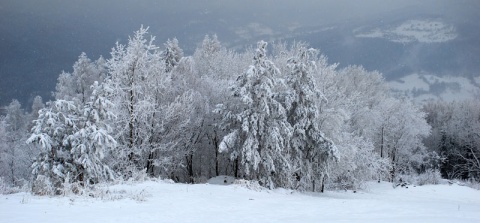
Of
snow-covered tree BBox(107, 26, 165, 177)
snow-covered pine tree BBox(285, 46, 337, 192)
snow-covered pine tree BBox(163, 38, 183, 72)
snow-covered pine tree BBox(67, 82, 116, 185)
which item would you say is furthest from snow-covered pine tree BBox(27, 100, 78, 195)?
snow-covered pine tree BBox(163, 38, 183, 72)

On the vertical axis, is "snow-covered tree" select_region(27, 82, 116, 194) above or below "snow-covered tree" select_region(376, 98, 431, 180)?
below

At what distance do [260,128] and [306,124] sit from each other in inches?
155

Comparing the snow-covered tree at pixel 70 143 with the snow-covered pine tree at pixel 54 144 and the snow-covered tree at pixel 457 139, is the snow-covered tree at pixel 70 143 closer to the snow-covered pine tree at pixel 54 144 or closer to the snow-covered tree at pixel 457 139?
the snow-covered pine tree at pixel 54 144

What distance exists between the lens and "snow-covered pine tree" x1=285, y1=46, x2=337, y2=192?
2491 centimetres

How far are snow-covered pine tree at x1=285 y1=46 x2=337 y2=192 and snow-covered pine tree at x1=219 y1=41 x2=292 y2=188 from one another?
1.60 m

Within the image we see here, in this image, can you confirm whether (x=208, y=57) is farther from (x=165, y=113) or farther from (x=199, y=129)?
(x=165, y=113)

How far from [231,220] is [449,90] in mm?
112286

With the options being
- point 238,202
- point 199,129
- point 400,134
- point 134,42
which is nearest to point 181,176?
point 199,129

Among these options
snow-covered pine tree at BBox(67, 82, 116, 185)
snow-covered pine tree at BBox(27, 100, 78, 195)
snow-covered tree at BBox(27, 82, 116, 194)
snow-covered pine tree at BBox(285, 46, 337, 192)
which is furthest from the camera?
snow-covered pine tree at BBox(285, 46, 337, 192)

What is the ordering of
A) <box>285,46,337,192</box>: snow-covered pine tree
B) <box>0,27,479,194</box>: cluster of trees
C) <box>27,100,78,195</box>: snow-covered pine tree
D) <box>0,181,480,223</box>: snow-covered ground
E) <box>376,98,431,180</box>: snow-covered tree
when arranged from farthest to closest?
<box>376,98,431,180</box>: snow-covered tree < <box>285,46,337,192</box>: snow-covered pine tree < <box>0,27,479,194</box>: cluster of trees < <box>27,100,78,195</box>: snow-covered pine tree < <box>0,181,480,223</box>: snow-covered ground

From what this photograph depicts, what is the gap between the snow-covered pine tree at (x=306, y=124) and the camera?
24906mm

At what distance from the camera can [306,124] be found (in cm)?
2516

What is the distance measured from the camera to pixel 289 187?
24.9 m

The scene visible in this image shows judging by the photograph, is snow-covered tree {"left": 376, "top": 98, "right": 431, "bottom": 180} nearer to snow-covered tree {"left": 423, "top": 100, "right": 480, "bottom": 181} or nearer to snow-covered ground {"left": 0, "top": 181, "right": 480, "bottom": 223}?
snow-covered tree {"left": 423, "top": 100, "right": 480, "bottom": 181}
